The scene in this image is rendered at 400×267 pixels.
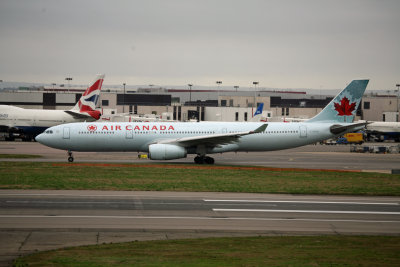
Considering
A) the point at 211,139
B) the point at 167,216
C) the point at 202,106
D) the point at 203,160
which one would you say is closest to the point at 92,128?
the point at 203,160

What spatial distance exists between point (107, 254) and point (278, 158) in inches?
1639

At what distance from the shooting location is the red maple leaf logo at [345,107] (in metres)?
47.4

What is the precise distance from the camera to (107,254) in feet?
50.3

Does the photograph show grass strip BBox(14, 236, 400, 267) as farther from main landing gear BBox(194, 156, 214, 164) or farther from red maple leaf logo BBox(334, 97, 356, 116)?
red maple leaf logo BBox(334, 97, 356, 116)

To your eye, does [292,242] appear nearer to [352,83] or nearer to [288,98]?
[352,83]

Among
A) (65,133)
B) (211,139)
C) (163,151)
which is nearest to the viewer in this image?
(163,151)

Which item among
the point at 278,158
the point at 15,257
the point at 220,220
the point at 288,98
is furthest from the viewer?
the point at 288,98

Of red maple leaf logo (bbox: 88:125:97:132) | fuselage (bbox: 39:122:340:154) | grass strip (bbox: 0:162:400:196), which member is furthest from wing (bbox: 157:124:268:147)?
red maple leaf logo (bbox: 88:125:97:132)

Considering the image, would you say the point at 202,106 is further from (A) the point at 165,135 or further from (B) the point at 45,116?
(A) the point at 165,135

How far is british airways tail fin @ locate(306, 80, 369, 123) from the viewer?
4728cm

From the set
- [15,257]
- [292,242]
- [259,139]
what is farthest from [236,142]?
[15,257]

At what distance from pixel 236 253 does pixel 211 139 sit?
28.5 m

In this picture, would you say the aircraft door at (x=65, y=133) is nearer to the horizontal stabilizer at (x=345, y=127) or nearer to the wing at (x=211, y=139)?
the wing at (x=211, y=139)

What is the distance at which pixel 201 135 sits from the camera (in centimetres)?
4616
